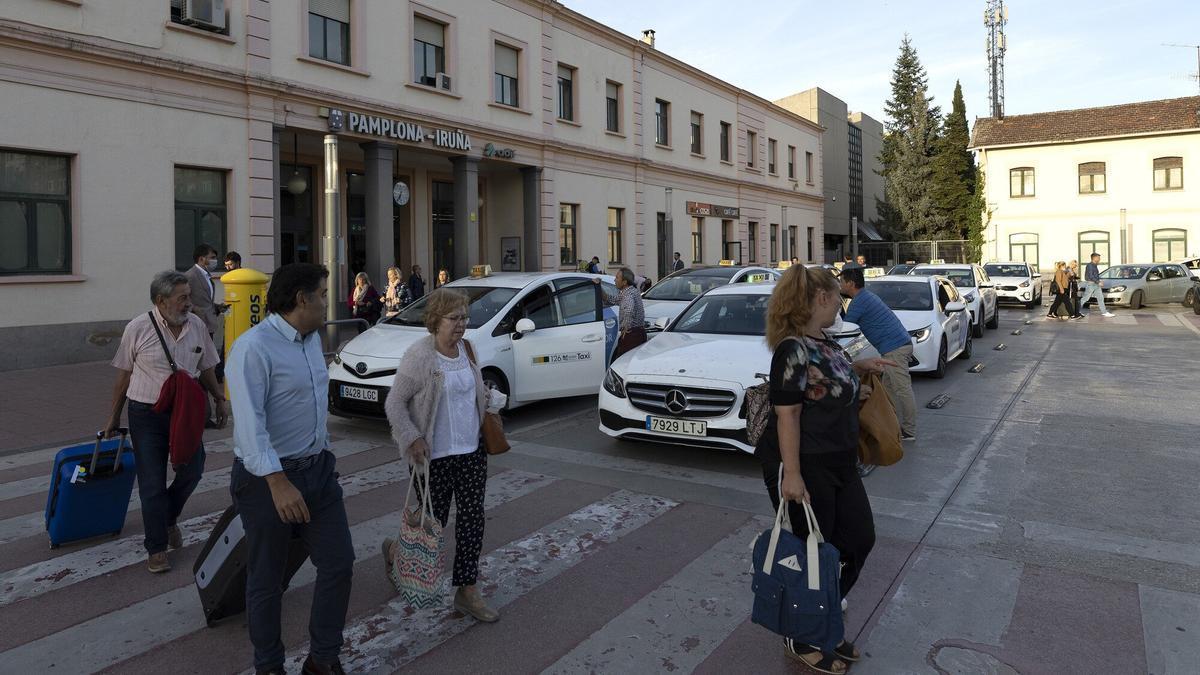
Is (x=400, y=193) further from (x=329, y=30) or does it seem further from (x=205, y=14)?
(x=205, y=14)

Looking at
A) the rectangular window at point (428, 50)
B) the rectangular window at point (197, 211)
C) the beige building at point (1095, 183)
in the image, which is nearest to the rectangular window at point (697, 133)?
the rectangular window at point (428, 50)

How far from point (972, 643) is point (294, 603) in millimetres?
3281

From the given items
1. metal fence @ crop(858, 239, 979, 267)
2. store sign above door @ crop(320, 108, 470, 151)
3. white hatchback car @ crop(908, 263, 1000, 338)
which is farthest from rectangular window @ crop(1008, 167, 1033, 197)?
store sign above door @ crop(320, 108, 470, 151)

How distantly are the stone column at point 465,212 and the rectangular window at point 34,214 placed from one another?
30.9 feet

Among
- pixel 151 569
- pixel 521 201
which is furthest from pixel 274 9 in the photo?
pixel 151 569

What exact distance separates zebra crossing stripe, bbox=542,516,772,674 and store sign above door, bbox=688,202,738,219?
88.6 feet

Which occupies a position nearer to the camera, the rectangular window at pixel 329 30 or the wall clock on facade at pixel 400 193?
the rectangular window at pixel 329 30

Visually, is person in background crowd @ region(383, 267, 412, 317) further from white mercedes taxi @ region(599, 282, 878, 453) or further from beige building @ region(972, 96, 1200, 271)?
beige building @ region(972, 96, 1200, 271)

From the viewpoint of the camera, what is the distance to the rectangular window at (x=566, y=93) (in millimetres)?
24203

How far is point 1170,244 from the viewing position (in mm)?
40594

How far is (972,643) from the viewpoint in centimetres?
368

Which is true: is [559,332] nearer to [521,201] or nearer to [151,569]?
[151,569]

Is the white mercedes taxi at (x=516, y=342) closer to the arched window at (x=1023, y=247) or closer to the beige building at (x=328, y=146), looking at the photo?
the beige building at (x=328, y=146)

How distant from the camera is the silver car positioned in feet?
84.4
